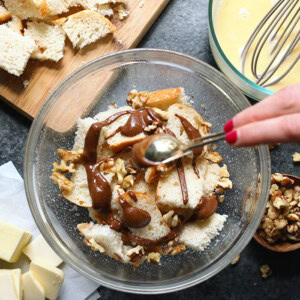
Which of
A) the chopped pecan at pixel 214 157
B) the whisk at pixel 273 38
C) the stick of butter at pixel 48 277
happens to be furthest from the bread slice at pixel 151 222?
the whisk at pixel 273 38

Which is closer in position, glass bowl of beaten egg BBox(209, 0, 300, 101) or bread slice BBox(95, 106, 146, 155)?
bread slice BBox(95, 106, 146, 155)

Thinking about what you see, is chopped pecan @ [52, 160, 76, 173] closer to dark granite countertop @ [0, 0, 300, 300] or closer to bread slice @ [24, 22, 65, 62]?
dark granite countertop @ [0, 0, 300, 300]

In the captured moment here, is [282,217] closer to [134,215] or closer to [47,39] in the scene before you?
[134,215]

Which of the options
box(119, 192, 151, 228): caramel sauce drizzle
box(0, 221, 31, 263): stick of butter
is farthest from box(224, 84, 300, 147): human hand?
box(0, 221, 31, 263): stick of butter

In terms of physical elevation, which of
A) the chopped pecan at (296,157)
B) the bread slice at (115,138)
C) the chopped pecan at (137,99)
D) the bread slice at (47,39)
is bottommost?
the chopped pecan at (296,157)

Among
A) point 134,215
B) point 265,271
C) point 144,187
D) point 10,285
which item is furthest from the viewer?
point 265,271

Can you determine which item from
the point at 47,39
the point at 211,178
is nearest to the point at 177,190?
the point at 211,178

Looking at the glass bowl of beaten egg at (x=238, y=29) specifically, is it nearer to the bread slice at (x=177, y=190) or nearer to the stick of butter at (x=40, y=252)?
the bread slice at (x=177, y=190)
